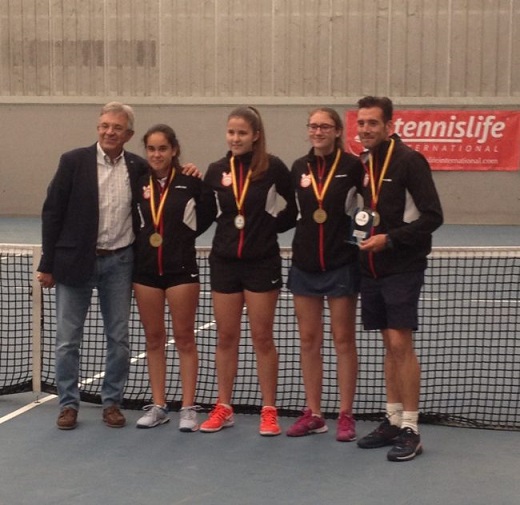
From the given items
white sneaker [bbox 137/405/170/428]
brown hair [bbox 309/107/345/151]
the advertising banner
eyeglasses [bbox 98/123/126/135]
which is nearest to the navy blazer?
eyeglasses [bbox 98/123/126/135]

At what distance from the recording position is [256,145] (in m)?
5.46

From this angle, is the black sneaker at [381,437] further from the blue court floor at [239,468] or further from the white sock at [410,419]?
the white sock at [410,419]

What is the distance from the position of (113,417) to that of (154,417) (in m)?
0.23

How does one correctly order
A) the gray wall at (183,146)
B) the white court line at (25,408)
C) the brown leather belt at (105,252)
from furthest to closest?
the gray wall at (183,146) < the white court line at (25,408) < the brown leather belt at (105,252)

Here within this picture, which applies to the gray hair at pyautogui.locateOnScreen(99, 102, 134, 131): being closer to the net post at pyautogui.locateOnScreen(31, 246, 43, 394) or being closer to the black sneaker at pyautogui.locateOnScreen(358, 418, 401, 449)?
the net post at pyautogui.locateOnScreen(31, 246, 43, 394)

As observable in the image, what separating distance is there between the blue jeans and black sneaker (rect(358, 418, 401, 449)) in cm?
143

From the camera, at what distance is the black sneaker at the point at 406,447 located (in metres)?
4.99

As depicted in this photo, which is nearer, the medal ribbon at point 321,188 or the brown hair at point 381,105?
the brown hair at point 381,105

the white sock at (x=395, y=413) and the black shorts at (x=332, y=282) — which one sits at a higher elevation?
the black shorts at (x=332, y=282)

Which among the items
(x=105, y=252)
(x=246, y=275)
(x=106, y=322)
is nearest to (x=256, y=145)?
(x=246, y=275)

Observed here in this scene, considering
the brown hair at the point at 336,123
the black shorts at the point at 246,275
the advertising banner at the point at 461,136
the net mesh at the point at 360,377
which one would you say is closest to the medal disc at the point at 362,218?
the brown hair at the point at 336,123

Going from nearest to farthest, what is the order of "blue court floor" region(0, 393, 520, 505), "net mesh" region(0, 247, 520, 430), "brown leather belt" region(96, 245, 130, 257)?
"blue court floor" region(0, 393, 520, 505) < "brown leather belt" region(96, 245, 130, 257) < "net mesh" region(0, 247, 520, 430)

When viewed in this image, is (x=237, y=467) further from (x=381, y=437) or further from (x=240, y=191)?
(x=240, y=191)

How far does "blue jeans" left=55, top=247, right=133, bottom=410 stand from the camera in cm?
565
